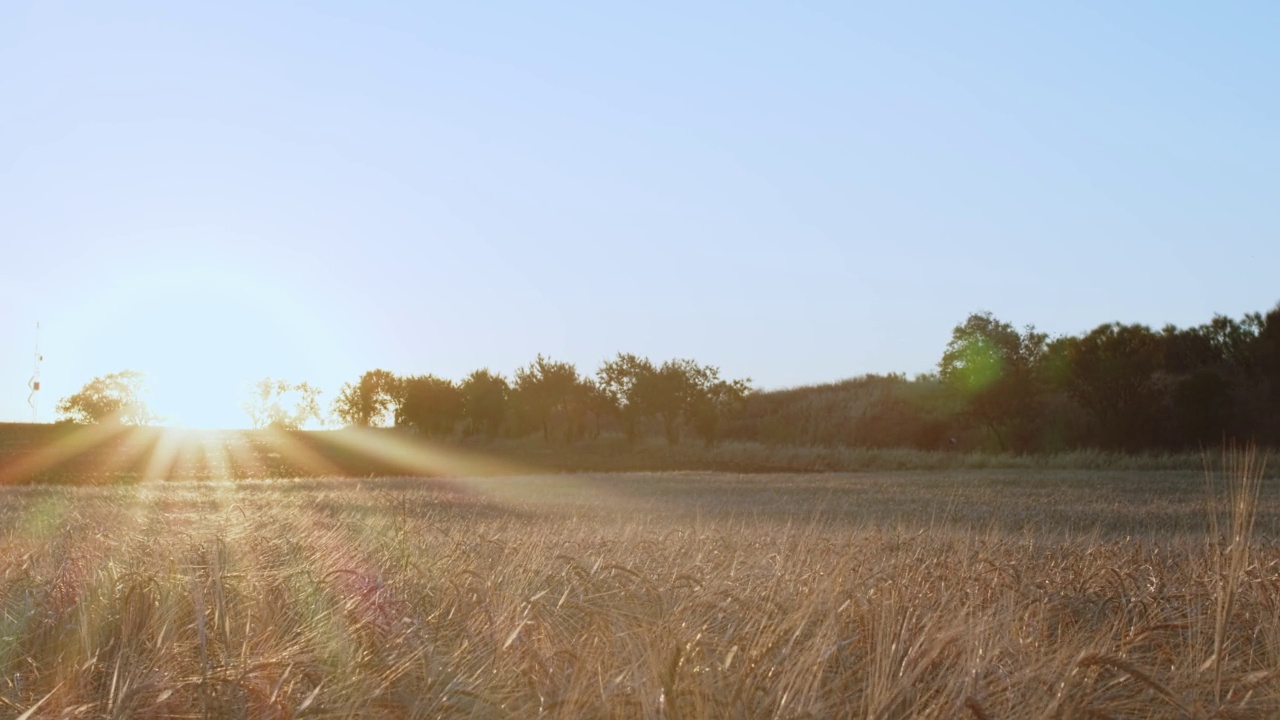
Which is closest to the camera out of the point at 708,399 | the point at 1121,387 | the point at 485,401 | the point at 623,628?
the point at 623,628

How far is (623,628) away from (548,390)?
221 ft

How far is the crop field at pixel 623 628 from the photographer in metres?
2.93

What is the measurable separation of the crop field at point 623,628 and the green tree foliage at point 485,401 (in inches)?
2776

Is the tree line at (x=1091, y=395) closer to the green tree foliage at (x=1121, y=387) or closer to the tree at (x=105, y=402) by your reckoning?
the green tree foliage at (x=1121, y=387)

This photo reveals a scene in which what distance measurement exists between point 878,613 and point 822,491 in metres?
20.5

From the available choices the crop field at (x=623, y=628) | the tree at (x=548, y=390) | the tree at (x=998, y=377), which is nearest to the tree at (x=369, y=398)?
the tree at (x=548, y=390)

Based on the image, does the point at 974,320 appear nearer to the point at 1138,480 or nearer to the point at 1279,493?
the point at 1138,480

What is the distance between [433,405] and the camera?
8369 cm

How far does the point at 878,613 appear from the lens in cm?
398

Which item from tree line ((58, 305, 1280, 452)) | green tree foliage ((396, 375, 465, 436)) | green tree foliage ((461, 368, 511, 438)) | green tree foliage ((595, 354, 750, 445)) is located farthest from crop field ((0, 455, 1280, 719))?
green tree foliage ((396, 375, 465, 436))

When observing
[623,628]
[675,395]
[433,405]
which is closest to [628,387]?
[675,395]

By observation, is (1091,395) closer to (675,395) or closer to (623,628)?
(675,395)

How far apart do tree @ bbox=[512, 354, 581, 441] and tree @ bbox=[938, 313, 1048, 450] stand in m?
28.5

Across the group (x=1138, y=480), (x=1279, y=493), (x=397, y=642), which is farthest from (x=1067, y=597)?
(x=1138, y=480)
